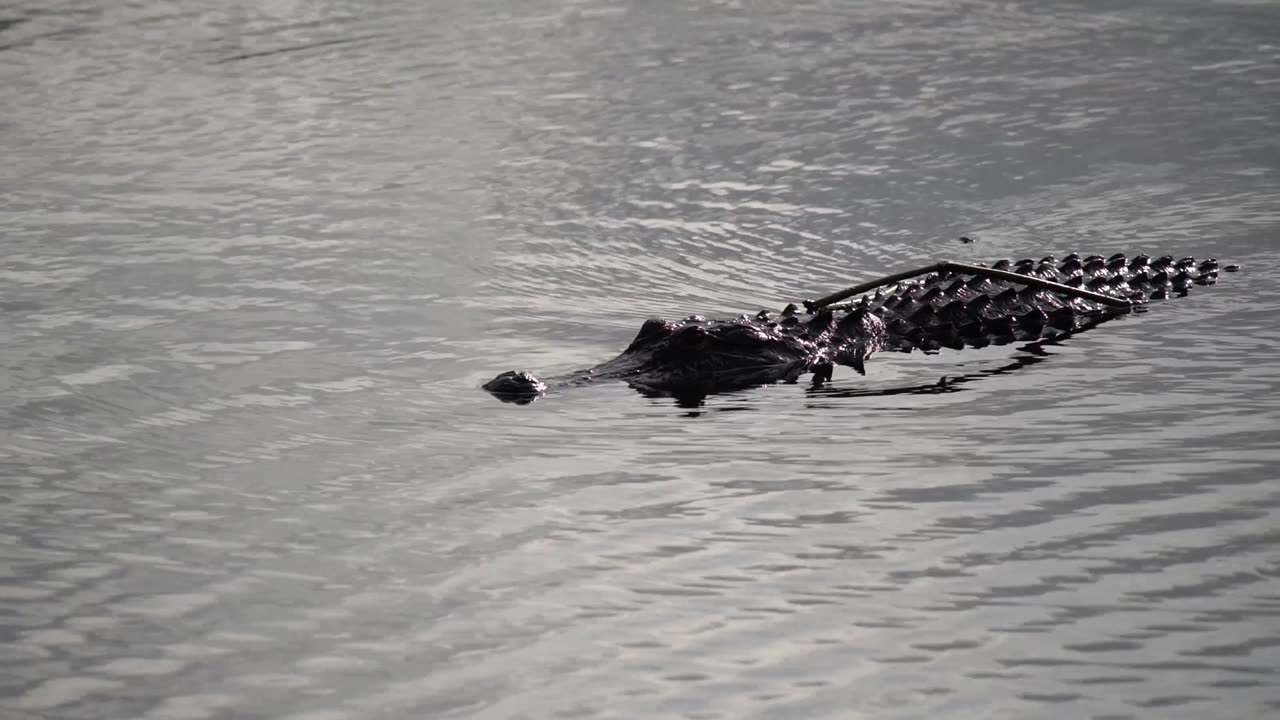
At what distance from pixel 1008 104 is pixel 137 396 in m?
9.77

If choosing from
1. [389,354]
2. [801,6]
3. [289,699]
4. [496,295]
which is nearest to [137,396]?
[389,354]

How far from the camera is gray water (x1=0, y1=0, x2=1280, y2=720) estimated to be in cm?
543

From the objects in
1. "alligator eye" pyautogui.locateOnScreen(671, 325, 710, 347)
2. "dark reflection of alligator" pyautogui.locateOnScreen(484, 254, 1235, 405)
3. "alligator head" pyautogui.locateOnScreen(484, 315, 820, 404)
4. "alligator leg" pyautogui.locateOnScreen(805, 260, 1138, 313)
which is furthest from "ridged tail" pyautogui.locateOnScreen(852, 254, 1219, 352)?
"alligator eye" pyautogui.locateOnScreen(671, 325, 710, 347)

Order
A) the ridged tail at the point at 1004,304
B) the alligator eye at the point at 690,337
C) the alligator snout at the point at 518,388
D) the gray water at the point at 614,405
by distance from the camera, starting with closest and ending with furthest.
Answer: the gray water at the point at 614,405, the alligator snout at the point at 518,388, the alligator eye at the point at 690,337, the ridged tail at the point at 1004,304

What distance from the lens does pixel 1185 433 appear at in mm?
7605

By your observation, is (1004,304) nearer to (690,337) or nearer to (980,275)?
(980,275)

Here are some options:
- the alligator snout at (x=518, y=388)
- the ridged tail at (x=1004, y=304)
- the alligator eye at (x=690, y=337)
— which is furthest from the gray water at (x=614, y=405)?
the alligator eye at (x=690, y=337)

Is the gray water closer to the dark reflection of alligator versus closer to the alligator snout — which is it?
the alligator snout

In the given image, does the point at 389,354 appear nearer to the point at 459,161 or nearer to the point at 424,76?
the point at 459,161

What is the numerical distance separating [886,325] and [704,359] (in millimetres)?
1347

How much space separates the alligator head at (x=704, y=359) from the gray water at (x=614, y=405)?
32cm

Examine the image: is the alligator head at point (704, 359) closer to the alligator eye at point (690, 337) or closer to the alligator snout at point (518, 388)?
the alligator eye at point (690, 337)

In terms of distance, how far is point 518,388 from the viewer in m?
8.42

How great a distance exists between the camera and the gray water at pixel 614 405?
5434 millimetres
